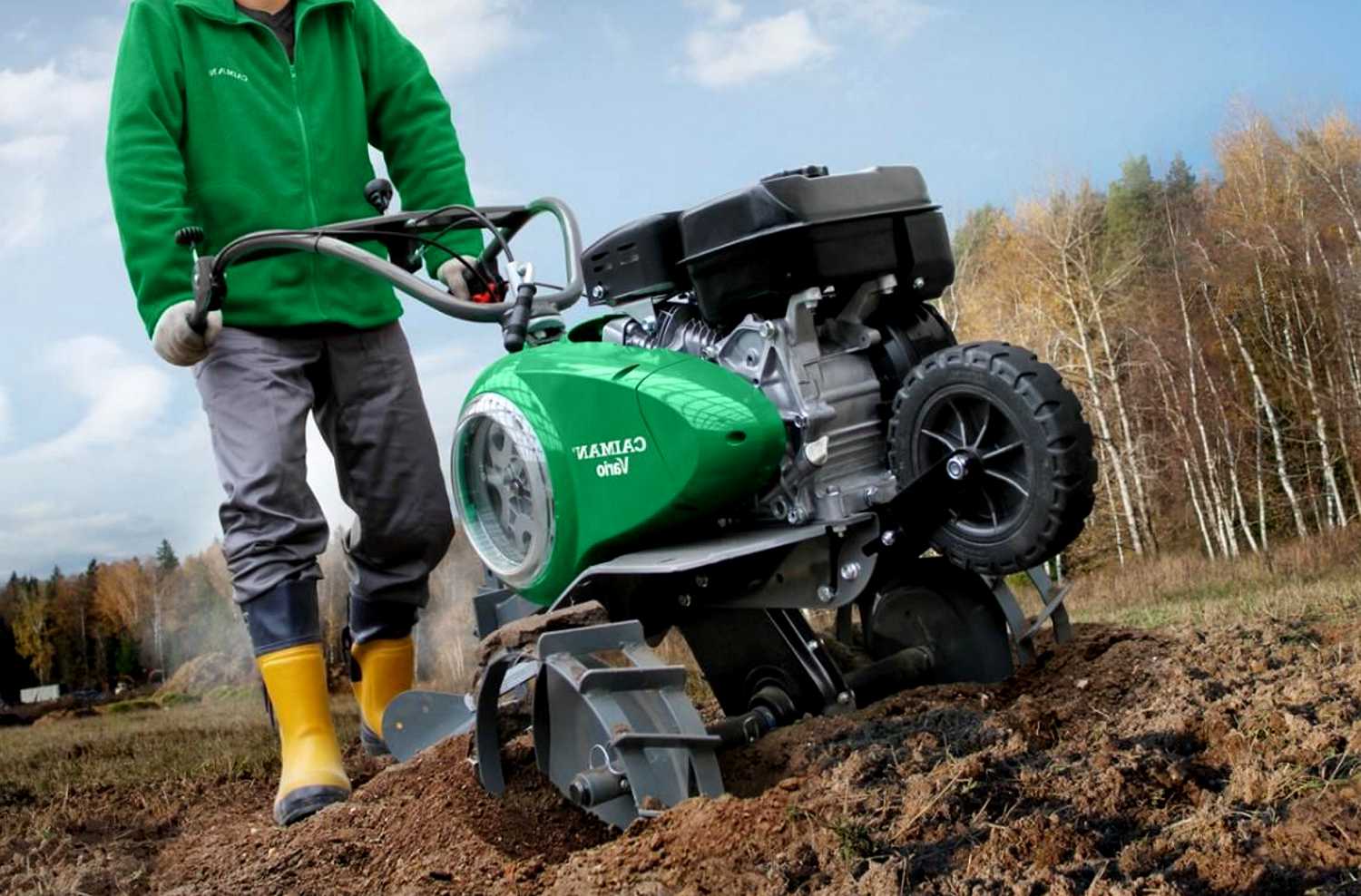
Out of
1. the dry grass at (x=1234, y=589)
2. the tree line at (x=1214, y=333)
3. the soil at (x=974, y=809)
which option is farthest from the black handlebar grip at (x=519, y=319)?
the tree line at (x=1214, y=333)

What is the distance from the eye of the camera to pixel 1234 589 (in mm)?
13086

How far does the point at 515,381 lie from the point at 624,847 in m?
1.75

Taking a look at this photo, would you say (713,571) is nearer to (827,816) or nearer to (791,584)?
(791,584)

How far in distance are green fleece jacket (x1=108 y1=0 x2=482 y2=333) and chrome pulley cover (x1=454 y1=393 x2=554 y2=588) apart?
2.16 feet

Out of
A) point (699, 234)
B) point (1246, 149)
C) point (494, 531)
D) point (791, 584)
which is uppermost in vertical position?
point (1246, 149)

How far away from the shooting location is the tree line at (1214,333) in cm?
2602

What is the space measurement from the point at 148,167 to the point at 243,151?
347mm

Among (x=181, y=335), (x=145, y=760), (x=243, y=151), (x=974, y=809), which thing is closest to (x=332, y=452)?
(x=181, y=335)

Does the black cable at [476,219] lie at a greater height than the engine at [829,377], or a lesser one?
greater

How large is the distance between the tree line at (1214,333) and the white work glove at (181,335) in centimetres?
2152

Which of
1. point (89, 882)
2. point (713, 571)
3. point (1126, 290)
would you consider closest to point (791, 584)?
point (713, 571)

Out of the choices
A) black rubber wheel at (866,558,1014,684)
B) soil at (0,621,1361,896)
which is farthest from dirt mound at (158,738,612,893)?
black rubber wheel at (866,558,1014,684)

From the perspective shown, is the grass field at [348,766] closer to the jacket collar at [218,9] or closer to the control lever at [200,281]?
the control lever at [200,281]

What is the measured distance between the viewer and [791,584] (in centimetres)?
393
